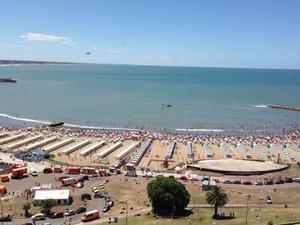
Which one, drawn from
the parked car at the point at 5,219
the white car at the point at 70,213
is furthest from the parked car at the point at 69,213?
the parked car at the point at 5,219

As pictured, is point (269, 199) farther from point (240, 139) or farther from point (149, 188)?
point (240, 139)

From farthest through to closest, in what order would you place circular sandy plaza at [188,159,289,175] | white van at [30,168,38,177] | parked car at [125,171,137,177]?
circular sandy plaza at [188,159,289,175] < parked car at [125,171,137,177] < white van at [30,168,38,177]

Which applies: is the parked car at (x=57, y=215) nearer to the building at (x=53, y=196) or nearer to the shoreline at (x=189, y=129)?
the building at (x=53, y=196)

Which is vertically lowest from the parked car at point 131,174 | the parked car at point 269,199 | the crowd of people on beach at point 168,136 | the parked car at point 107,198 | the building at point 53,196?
the parked car at point 107,198

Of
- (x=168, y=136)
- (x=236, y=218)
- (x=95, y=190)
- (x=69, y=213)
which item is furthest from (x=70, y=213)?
(x=168, y=136)

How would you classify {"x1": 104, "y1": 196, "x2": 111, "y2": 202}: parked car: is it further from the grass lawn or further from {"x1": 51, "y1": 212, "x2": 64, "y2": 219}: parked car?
the grass lawn

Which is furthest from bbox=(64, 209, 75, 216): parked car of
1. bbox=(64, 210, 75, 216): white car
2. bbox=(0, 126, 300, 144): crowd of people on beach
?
bbox=(0, 126, 300, 144): crowd of people on beach

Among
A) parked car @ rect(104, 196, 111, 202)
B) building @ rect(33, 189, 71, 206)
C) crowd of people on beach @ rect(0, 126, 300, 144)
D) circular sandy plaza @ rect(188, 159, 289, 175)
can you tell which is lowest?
parked car @ rect(104, 196, 111, 202)
